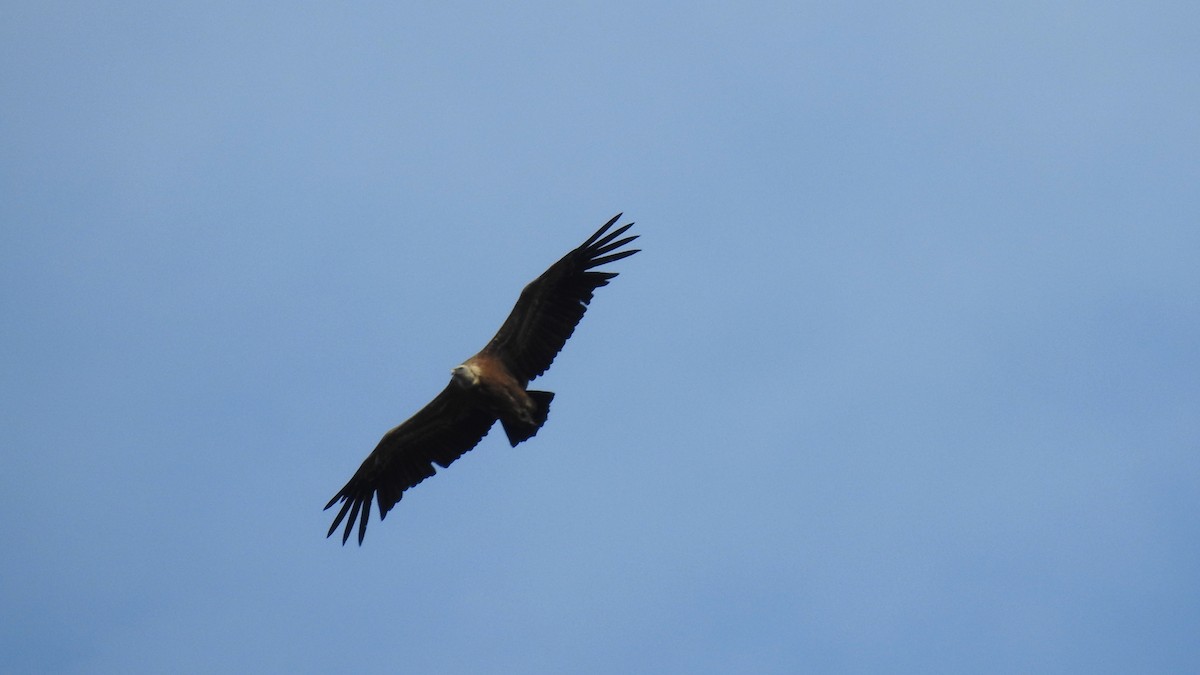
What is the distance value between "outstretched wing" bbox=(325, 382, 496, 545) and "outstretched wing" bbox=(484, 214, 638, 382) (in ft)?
3.31

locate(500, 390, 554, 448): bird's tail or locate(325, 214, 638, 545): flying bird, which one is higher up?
locate(325, 214, 638, 545): flying bird

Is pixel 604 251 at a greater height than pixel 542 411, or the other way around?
pixel 604 251

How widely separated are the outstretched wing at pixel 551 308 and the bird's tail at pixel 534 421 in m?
0.48

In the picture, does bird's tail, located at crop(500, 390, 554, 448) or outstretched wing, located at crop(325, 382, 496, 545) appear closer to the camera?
bird's tail, located at crop(500, 390, 554, 448)

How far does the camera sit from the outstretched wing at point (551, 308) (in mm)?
19172

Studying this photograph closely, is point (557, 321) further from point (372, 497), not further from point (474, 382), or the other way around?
point (372, 497)

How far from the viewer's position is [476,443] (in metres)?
20.4

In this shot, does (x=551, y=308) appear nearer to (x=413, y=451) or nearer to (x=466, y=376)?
(x=466, y=376)

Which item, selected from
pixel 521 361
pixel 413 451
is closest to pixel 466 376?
pixel 521 361

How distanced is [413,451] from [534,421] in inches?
99.7

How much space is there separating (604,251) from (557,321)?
1.22 m

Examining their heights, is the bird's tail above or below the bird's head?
below

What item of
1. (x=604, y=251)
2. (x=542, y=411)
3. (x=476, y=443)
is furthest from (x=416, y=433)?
(x=604, y=251)

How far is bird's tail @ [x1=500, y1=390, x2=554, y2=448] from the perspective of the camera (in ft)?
62.7
